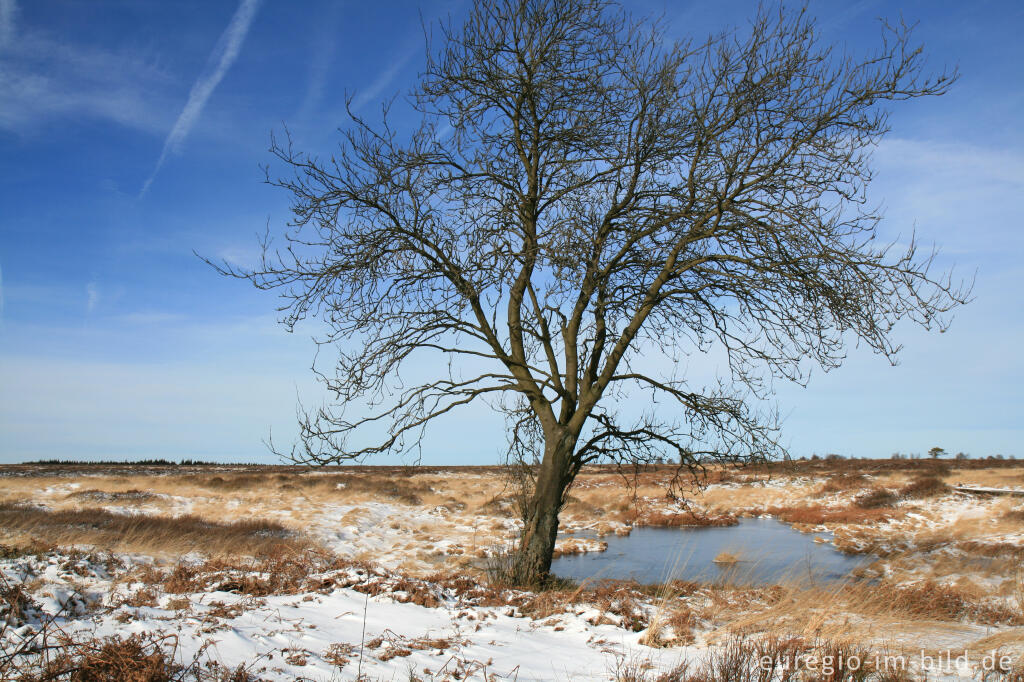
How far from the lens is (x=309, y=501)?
913 inches

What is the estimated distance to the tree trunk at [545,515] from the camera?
7898 mm

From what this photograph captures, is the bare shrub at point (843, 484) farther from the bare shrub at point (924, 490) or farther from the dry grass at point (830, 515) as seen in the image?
the dry grass at point (830, 515)

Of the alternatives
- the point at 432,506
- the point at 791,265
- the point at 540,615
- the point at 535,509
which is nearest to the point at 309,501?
the point at 432,506

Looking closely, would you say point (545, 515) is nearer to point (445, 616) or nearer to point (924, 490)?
point (445, 616)

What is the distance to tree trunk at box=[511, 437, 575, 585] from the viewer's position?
7898 millimetres

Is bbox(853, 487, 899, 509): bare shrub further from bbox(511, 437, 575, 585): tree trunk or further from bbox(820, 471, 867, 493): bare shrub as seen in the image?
bbox(511, 437, 575, 585): tree trunk

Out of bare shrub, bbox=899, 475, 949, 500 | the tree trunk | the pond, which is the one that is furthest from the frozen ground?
bare shrub, bbox=899, 475, 949, 500

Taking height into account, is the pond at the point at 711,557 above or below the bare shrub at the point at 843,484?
below

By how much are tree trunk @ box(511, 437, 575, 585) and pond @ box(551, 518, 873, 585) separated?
2.32 meters

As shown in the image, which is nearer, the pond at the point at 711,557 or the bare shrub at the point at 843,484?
the pond at the point at 711,557

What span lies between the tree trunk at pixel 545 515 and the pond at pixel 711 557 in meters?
2.32

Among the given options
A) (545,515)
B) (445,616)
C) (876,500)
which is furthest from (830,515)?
(445,616)

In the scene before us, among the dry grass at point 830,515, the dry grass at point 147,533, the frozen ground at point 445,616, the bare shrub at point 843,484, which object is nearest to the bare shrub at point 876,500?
the dry grass at point 830,515

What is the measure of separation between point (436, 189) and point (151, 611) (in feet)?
19.8
